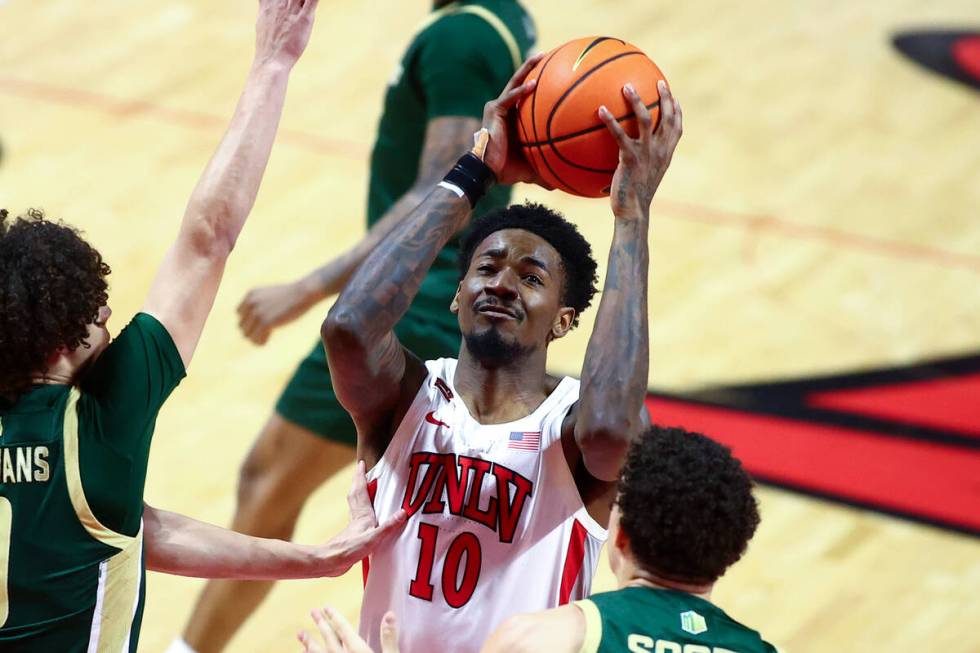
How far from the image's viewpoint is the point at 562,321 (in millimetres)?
3529

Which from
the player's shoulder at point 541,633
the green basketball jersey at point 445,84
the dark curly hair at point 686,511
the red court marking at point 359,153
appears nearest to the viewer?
the player's shoulder at point 541,633

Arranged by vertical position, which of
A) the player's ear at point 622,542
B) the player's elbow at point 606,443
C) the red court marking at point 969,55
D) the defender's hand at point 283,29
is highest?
the red court marking at point 969,55

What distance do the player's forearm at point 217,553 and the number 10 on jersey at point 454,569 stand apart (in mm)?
207

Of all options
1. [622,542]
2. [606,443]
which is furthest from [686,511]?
[606,443]

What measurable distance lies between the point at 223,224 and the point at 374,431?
62cm

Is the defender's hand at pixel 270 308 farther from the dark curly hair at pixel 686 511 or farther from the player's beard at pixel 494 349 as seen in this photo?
the dark curly hair at pixel 686 511

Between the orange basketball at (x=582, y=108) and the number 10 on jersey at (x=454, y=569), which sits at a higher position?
the orange basketball at (x=582, y=108)

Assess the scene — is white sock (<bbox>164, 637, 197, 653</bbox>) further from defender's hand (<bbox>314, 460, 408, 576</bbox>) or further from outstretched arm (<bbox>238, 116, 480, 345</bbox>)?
defender's hand (<bbox>314, 460, 408, 576</bbox>)

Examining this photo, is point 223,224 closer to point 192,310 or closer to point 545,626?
point 192,310

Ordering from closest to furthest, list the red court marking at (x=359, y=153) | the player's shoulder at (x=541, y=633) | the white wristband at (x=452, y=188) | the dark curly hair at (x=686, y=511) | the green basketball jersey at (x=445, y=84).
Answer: the player's shoulder at (x=541, y=633)
the dark curly hair at (x=686, y=511)
the white wristband at (x=452, y=188)
the green basketball jersey at (x=445, y=84)
the red court marking at (x=359, y=153)

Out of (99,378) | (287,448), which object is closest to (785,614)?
(287,448)

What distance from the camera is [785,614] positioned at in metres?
5.65

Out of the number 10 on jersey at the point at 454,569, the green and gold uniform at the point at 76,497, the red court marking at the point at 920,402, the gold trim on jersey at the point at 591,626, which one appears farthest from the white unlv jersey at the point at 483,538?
the red court marking at the point at 920,402

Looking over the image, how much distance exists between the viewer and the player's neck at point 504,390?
3.45m
